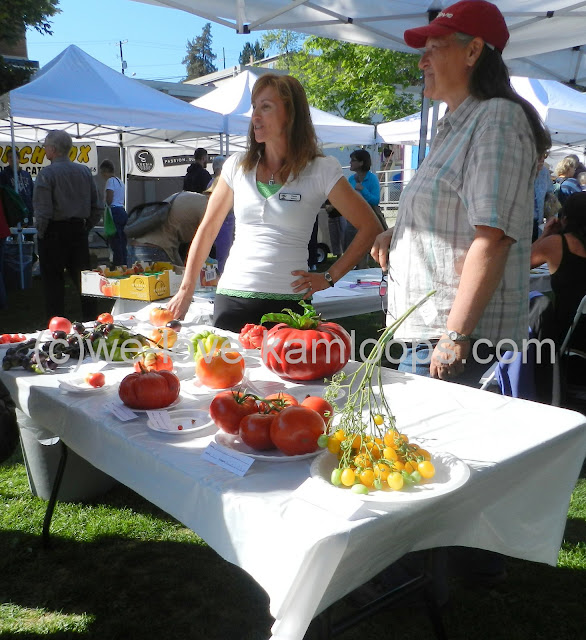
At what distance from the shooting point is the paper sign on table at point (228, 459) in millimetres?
1279

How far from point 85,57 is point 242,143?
21.7ft

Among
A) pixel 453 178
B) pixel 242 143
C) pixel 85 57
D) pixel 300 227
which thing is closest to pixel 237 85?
pixel 85 57

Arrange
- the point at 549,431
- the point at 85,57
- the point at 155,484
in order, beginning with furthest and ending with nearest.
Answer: the point at 85,57 < the point at 549,431 < the point at 155,484

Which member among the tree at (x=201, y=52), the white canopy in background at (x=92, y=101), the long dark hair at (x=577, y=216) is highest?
the tree at (x=201, y=52)

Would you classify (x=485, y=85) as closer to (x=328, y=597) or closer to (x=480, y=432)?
(x=480, y=432)

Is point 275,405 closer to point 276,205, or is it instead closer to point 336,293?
point 276,205

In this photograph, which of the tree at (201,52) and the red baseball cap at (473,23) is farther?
the tree at (201,52)

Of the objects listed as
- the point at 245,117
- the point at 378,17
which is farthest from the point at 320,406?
the point at 245,117

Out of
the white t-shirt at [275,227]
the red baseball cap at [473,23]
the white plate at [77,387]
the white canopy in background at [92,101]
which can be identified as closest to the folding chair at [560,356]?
the white t-shirt at [275,227]

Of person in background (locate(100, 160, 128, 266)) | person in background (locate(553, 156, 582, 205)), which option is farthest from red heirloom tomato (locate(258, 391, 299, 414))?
person in background (locate(100, 160, 128, 266))

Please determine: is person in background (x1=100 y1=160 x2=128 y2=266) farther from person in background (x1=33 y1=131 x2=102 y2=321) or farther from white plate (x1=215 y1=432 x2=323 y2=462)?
white plate (x1=215 y1=432 x2=323 y2=462)

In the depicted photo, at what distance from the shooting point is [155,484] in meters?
1.40

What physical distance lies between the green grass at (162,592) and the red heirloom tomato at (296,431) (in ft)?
3.68

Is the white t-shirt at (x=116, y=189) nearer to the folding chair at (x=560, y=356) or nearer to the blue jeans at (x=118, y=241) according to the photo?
the blue jeans at (x=118, y=241)
